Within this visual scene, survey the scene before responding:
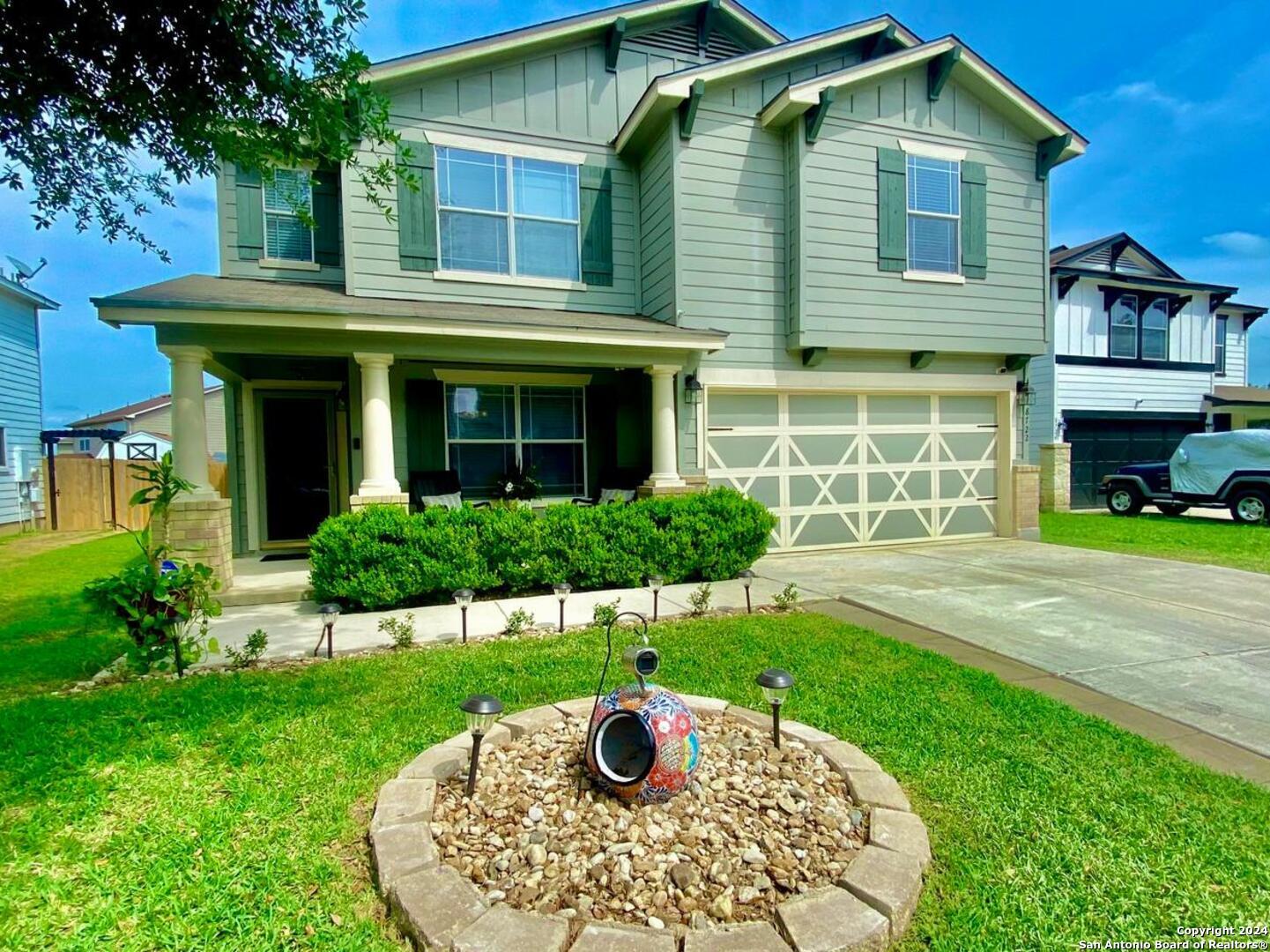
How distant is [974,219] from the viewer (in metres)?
8.89

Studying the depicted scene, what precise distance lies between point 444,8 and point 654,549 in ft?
24.1

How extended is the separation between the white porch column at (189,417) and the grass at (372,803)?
276cm

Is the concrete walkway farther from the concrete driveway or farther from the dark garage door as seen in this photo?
the dark garage door

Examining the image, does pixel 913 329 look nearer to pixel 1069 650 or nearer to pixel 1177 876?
pixel 1069 650

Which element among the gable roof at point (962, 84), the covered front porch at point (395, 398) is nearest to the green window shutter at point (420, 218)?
the covered front porch at point (395, 398)

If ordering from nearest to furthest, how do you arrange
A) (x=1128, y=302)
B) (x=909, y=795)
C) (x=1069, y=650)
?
(x=909, y=795) < (x=1069, y=650) < (x=1128, y=302)

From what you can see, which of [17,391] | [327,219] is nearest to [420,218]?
[327,219]

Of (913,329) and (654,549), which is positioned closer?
(654,549)

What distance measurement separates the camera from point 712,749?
2824 mm

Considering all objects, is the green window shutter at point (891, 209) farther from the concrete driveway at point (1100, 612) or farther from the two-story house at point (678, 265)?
the concrete driveway at point (1100, 612)

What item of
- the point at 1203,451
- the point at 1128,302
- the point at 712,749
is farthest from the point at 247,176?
the point at 1128,302

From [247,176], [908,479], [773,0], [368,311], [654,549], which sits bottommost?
[654,549]

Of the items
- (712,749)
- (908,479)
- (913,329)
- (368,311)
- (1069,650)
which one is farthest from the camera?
(908,479)

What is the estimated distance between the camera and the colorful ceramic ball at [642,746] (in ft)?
7.68
